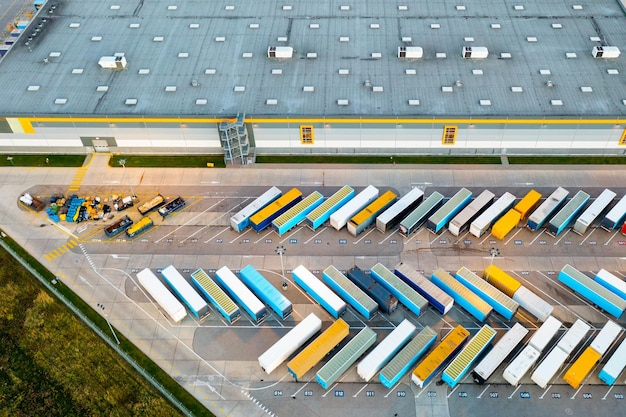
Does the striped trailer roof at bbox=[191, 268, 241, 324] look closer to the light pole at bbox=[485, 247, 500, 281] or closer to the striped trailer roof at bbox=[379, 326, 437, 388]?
the striped trailer roof at bbox=[379, 326, 437, 388]

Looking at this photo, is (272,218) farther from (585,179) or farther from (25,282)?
(585,179)

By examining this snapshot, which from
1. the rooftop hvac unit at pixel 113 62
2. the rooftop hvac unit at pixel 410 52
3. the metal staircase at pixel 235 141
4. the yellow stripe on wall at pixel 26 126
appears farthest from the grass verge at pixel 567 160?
the yellow stripe on wall at pixel 26 126

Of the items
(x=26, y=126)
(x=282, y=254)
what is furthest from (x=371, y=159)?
(x=26, y=126)

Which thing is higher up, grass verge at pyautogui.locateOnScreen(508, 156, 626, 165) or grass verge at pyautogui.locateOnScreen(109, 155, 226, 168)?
grass verge at pyautogui.locateOnScreen(109, 155, 226, 168)

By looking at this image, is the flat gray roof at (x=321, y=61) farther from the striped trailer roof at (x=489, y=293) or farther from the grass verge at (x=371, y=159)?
the striped trailer roof at (x=489, y=293)

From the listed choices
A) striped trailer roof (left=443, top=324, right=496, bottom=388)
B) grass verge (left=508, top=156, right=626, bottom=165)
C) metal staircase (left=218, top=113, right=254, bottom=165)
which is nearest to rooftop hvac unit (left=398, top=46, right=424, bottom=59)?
grass verge (left=508, top=156, right=626, bottom=165)

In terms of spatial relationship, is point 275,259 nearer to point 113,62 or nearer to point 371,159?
point 371,159
